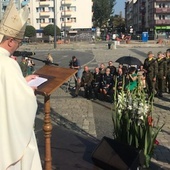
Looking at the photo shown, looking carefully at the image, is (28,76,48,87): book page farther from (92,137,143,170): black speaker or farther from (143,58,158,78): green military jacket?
(143,58,158,78): green military jacket

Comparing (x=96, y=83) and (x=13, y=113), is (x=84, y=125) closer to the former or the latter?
(x=96, y=83)

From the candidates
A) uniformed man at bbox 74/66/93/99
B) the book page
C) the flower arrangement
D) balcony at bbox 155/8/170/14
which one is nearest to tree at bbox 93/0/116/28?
balcony at bbox 155/8/170/14

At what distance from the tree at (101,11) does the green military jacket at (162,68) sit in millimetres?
95759

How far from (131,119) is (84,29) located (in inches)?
3188

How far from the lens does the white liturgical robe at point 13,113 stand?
2596 millimetres

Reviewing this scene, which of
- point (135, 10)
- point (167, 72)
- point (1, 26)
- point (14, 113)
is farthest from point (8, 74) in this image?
point (135, 10)

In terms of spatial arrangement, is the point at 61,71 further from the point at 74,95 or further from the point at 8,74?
the point at 74,95

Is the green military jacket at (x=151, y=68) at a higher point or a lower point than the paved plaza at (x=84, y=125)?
higher

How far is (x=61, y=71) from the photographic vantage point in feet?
13.8

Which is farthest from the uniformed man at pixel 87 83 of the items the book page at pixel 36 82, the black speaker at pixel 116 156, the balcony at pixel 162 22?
the balcony at pixel 162 22

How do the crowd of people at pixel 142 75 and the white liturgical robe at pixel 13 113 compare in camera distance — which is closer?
the white liturgical robe at pixel 13 113

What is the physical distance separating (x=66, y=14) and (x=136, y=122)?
82.2 m

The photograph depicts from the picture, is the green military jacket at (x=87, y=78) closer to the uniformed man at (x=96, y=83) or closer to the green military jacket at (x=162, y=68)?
the uniformed man at (x=96, y=83)

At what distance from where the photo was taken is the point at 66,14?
281ft
